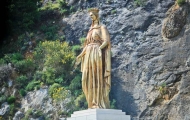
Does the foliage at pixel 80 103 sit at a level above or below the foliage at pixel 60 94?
below

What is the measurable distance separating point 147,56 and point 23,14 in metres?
10.3

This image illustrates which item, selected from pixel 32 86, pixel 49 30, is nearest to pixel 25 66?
pixel 32 86

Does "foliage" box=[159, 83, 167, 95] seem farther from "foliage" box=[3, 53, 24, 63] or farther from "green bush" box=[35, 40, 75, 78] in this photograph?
"foliage" box=[3, 53, 24, 63]

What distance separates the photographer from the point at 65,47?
28.6 metres

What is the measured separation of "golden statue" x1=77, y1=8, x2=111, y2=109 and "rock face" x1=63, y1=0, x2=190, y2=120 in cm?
1525

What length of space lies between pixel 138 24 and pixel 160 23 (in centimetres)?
145

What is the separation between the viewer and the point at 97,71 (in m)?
9.80

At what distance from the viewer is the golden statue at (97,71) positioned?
9742 millimetres

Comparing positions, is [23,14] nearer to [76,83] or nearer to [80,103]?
[76,83]

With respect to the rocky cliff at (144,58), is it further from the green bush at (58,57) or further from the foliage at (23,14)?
the foliage at (23,14)

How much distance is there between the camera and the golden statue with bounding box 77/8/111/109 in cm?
974

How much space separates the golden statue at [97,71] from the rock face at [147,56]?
600 inches

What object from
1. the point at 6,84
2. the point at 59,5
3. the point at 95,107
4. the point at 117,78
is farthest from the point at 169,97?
the point at 95,107

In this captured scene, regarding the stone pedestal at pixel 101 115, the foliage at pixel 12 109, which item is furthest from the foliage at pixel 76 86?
the stone pedestal at pixel 101 115
